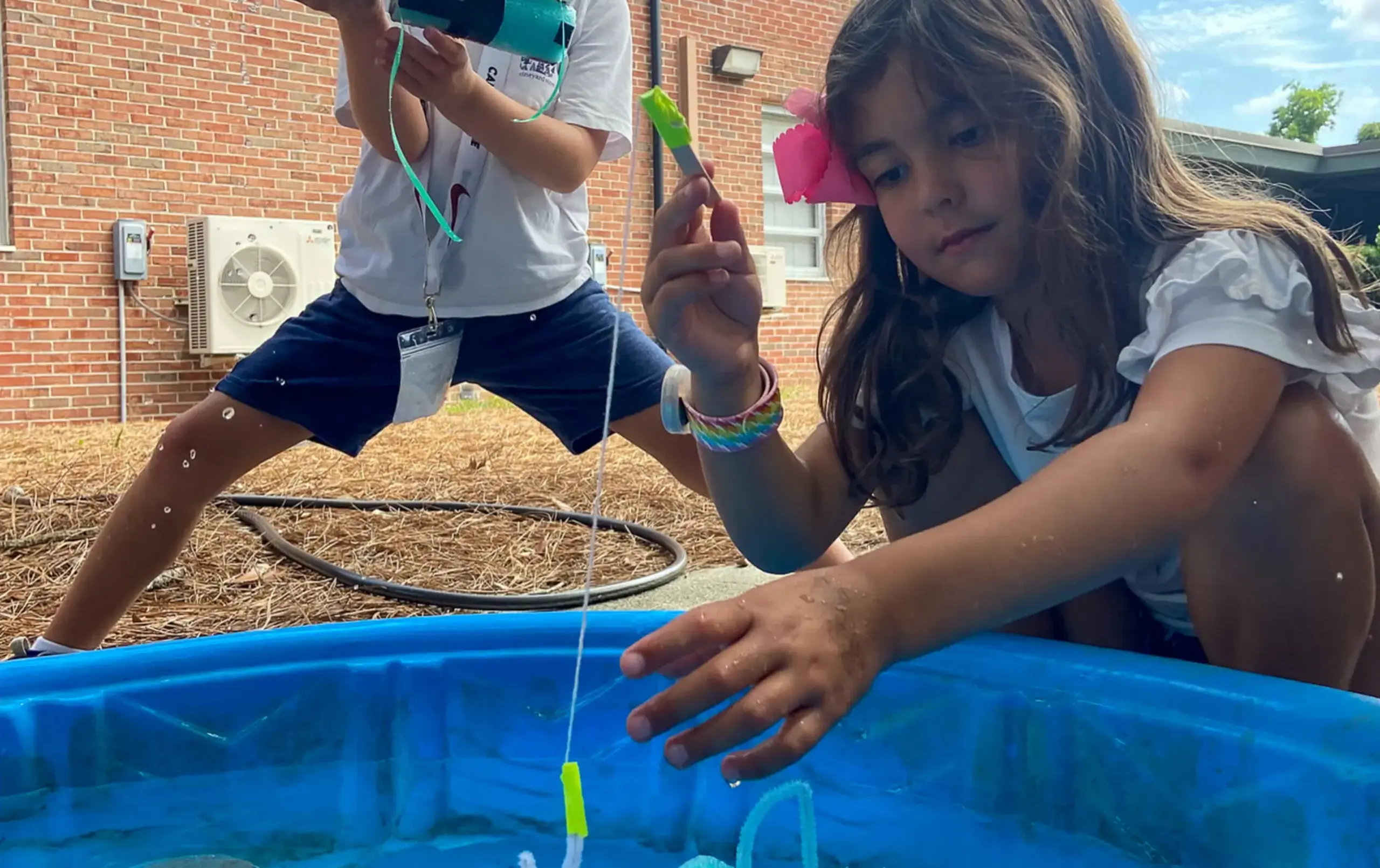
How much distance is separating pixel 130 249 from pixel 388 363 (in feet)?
13.2

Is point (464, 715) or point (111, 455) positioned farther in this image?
point (111, 455)

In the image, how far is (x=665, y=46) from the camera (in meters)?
6.79

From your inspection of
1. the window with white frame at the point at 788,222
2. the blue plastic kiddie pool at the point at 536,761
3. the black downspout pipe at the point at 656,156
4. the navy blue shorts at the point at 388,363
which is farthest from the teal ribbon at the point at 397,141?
the window with white frame at the point at 788,222

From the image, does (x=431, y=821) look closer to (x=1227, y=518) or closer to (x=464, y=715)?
(x=464, y=715)

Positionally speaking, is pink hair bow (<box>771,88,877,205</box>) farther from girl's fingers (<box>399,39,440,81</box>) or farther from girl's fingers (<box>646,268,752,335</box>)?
girl's fingers (<box>399,39,440,81</box>)

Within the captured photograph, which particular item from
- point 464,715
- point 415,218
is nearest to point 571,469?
point 415,218

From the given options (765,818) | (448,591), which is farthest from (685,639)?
(448,591)

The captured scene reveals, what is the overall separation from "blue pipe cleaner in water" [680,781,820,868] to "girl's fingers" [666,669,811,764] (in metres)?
0.45

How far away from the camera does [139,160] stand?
17.0 ft

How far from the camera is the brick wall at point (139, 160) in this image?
4914 millimetres

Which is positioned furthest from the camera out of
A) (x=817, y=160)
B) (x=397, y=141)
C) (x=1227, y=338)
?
(x=397, y=141)

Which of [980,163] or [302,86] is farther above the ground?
→ [302,86]

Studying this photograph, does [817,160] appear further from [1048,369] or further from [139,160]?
[139,160]

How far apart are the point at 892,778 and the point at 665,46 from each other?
6294 mm
